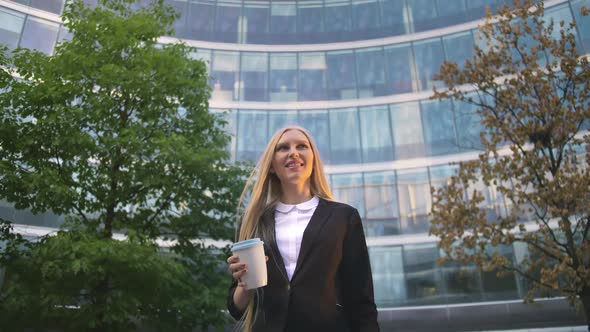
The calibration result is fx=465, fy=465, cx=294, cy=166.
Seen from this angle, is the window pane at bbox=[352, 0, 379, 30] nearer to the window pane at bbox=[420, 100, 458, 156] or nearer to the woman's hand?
the window pane at bbox=[420, 100, 458, 156]

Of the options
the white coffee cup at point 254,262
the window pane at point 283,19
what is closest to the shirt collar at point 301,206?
the white coffee cup at point 254,262

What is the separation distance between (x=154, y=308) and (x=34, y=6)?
1735cm

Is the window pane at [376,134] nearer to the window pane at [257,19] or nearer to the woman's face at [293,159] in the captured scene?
the window pane at [257,19]

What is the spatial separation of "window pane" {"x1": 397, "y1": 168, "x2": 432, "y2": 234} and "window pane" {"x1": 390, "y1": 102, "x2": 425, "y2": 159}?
3.14ft

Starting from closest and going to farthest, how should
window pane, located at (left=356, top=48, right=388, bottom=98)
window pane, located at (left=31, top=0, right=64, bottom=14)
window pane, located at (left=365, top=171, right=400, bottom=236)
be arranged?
1. window pane, located at (left=31, top=0, right=64, bottom=14)
2. window pane, located at (left=365, top=171, right=400, bottom=236)
3. window pane, located at (left=356, top=48, right=388, bottom=98)

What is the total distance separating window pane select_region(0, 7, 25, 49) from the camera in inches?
778

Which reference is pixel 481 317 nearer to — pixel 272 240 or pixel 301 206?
pixel 301 206

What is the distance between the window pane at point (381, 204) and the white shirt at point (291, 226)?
1912 centimetres

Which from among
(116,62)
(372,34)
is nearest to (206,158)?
(116,62)

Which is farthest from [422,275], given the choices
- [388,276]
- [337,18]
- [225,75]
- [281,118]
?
[337,18]

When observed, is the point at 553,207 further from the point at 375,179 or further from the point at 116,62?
the point at 375,179

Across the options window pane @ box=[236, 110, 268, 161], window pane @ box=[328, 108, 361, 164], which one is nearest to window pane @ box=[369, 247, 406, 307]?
window pane @ box=[328, 108, 361, 164]

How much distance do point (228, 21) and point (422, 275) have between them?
16.1 metres

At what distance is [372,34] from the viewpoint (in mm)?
24297
